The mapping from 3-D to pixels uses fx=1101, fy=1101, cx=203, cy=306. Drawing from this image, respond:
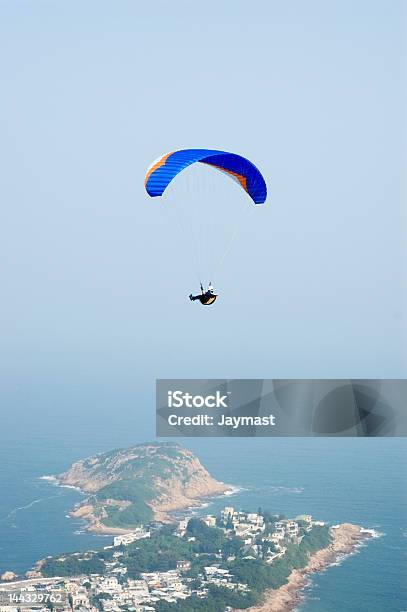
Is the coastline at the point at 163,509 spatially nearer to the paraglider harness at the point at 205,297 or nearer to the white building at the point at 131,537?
the white building at the point at 131,537

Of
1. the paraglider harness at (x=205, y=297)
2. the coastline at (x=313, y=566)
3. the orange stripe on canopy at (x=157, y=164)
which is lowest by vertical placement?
the coastline at (x=313, y=566)

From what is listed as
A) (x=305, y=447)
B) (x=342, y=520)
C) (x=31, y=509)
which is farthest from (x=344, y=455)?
(x=31, y=509)

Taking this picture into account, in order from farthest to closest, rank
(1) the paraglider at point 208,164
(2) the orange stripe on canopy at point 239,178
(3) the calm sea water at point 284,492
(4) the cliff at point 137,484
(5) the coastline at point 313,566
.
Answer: (4) the cliff at point 137,484 < (3) the calm sea water at point 284,492 < (5) the coastline at point 313,566 < (2) the orange stripe on canopy at point 239,178 < (1) the paraglider at point 208,164

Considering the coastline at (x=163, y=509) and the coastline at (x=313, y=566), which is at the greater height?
the coastline at (x=163, y=509)

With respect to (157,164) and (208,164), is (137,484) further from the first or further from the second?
(157,164)

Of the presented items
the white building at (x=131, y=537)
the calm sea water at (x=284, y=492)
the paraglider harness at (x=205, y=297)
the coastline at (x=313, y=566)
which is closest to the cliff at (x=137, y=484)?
the white building at (x=131, y=537)

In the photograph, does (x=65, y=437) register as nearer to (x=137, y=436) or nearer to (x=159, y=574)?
(x=137, y=436)

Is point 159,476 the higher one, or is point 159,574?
point 159,476

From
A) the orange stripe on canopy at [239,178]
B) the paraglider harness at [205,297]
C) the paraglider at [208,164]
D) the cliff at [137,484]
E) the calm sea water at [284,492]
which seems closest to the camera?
the paraglider at [208,164]
